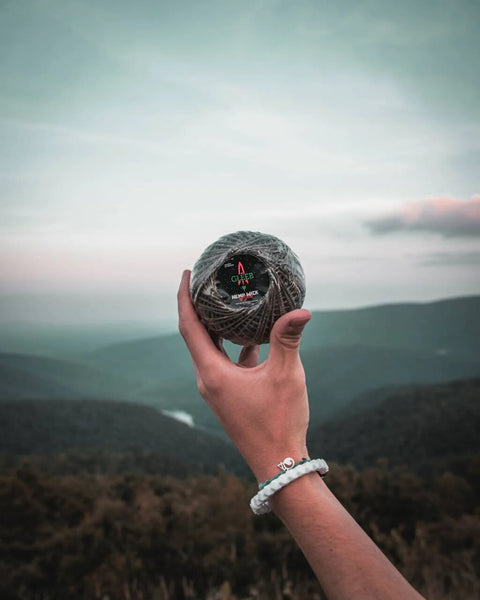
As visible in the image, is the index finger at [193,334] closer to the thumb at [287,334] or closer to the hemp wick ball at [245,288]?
the hemp wick ball at [245,288]

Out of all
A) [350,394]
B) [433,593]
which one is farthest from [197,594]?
[350,394]

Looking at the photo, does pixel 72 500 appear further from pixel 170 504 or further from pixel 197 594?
pixel 197 594

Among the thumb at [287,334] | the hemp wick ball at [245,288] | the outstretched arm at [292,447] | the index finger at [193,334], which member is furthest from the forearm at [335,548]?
the hemp wick ball at [245,288]

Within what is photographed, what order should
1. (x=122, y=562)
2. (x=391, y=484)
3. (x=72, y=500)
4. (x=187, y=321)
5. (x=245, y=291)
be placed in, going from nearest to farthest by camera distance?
1. (x=187, y=321)
2. (x=245, y=291)
3. (x=122, y=562)
4. (x=72, y=500)
5. (x=391, y=484)

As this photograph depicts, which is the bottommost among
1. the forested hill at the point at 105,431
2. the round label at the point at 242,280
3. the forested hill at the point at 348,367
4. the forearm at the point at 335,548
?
the forested hill at the point at 348,367

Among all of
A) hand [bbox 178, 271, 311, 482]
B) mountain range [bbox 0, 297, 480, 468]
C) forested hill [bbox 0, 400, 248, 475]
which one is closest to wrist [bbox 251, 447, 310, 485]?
hand [bbox 178, 271, 311, 482]

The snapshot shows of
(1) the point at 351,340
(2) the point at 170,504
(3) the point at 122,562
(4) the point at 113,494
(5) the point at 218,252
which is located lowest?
(1) the point at 351,340

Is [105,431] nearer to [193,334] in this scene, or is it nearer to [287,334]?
[193,334]
